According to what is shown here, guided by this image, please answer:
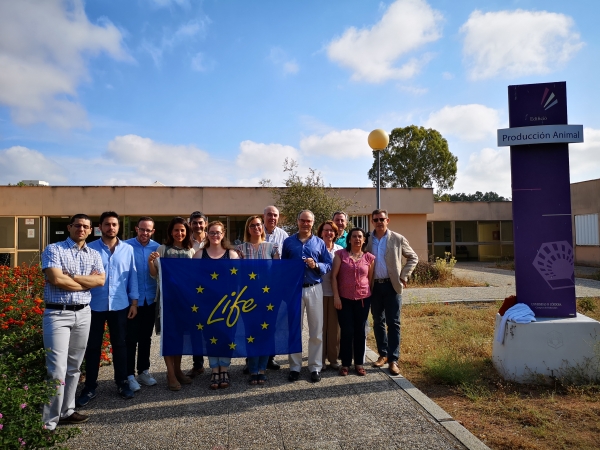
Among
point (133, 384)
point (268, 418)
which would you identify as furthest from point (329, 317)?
point (133, 384)

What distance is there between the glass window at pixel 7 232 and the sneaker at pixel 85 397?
15306 mm

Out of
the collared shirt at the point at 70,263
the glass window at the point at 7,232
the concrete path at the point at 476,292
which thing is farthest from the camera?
the glass window at the point at 7,232

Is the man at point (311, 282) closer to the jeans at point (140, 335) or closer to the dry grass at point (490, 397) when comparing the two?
the dry grass at point (490, 397)

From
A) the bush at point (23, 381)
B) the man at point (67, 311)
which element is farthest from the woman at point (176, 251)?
the bush at point (23, 381)

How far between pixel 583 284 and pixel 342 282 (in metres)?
12.3

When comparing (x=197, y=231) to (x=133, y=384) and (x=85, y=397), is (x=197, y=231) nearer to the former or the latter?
(x=133, y=384)

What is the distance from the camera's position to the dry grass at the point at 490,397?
4.03m

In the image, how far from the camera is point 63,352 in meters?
4.12

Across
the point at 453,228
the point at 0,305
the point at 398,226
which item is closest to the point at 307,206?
the point at 398,226

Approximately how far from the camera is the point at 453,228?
27297 millimetres

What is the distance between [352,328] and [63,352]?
3.23m

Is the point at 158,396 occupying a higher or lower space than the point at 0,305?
lower

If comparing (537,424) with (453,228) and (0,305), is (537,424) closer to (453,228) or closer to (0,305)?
(0,305)

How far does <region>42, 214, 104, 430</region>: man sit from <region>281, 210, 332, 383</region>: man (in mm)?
2262
